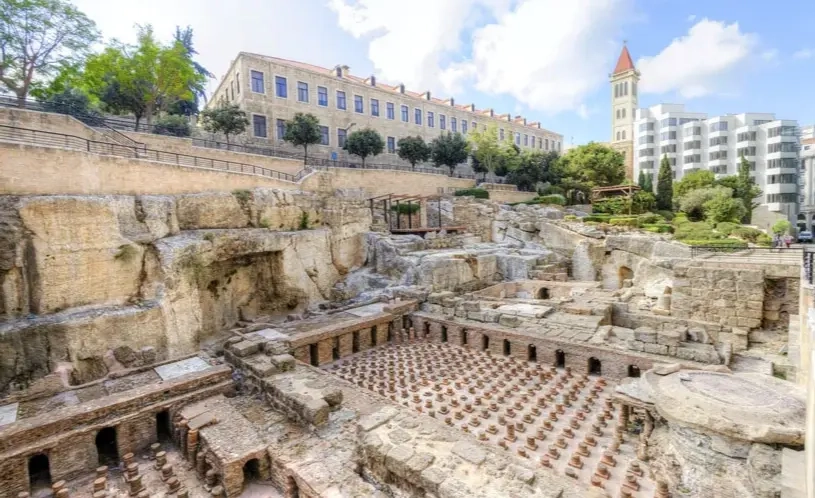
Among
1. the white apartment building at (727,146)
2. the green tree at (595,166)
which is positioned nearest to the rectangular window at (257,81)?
the green tree at (595,166)

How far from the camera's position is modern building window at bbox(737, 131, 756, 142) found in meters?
55.1

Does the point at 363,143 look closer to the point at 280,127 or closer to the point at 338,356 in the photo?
the point at 280,127

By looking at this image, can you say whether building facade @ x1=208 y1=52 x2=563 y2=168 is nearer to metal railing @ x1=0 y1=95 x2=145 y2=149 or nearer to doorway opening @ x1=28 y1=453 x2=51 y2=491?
metal railing @ x1=0 y1=95 x2=145 y2=149

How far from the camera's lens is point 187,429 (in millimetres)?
8086

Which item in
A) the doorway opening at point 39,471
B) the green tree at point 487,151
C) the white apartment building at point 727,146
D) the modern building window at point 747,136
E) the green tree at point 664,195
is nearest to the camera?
the doorway opening at point 39,471

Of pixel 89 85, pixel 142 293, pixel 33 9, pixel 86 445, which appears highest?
pixel 33 9

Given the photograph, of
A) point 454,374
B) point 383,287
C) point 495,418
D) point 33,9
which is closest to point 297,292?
point 383,287

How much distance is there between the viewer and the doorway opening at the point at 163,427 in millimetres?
8797

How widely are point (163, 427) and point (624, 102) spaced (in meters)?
81.3

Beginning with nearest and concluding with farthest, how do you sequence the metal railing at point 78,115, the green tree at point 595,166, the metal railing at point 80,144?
the metal railing at point 80,144, the metal railing at point 78,115, the green tree at point 595,166

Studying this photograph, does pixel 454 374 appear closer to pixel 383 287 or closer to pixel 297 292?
pixel 383 287

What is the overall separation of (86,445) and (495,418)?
832 cm

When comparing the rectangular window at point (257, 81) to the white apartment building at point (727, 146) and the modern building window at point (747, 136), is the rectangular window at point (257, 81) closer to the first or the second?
the white apartment building at point (727, 146)

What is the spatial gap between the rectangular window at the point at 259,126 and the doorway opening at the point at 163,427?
30274mm
